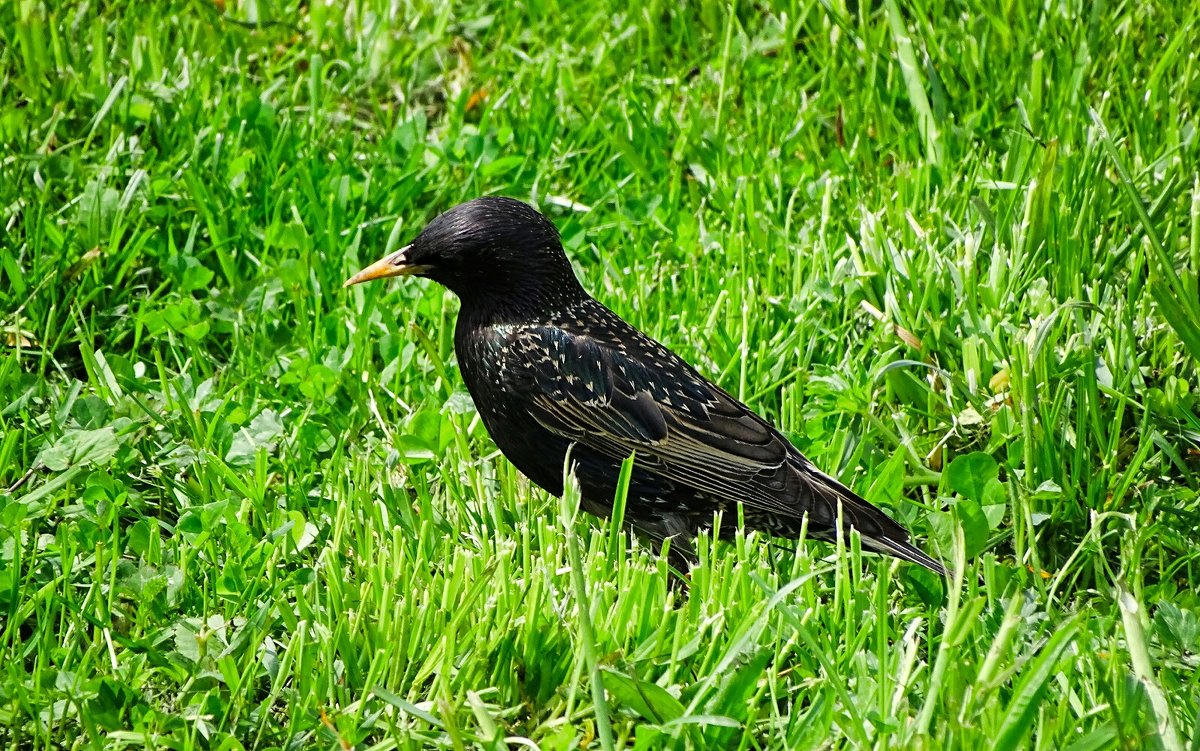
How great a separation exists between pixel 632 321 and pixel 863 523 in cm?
137

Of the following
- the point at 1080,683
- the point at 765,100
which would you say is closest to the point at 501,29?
the point at 765,100

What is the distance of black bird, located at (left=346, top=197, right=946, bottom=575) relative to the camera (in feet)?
12.1

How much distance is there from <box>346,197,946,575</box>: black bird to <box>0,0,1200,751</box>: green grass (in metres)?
0.17

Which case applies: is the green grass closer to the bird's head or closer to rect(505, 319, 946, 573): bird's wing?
rect(505, 319, 946, 573): bird's wing

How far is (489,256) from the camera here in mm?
3812

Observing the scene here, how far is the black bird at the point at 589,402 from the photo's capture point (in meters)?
3.67

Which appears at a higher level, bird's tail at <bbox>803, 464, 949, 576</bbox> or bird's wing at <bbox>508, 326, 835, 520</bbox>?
bird's wing at <bbox>508, 326, 835, 520</bbox>

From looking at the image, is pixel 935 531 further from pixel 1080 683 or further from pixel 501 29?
pixel 501 29

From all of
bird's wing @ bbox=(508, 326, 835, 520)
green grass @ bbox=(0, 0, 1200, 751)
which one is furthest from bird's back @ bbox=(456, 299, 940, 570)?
green grass @ bbox=(0, 0, 1200, 751)

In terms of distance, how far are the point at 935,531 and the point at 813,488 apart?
32 centimetres

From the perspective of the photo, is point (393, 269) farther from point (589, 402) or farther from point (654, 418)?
point (654, 418)

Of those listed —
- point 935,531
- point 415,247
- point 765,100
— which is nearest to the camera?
point 935,531

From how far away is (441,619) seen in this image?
3027mm

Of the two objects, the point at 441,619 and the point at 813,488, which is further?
the point at 813,488
